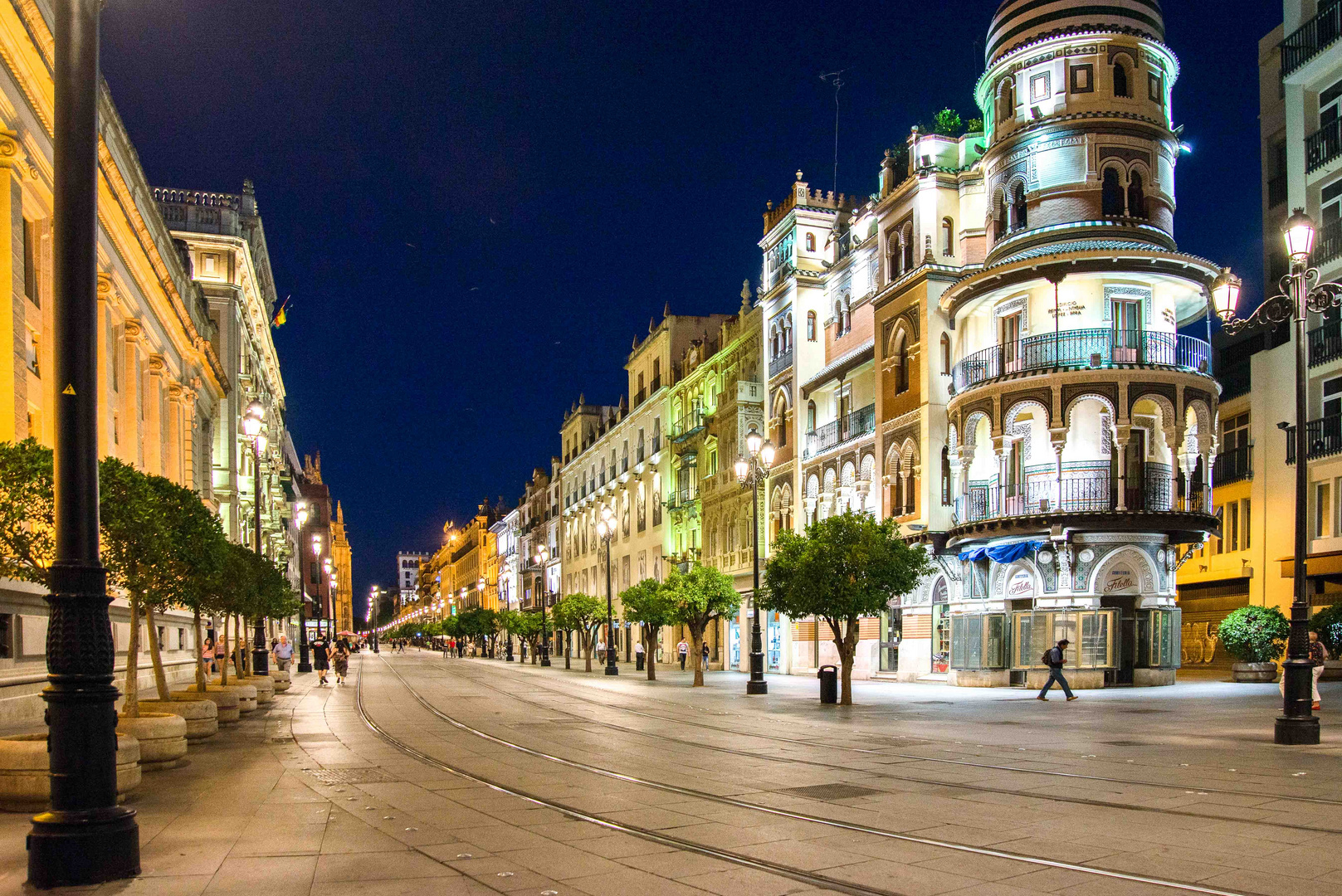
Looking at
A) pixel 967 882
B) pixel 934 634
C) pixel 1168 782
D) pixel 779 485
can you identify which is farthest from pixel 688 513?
pixel 967 882

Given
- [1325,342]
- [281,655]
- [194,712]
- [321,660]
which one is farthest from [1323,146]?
[281,655]

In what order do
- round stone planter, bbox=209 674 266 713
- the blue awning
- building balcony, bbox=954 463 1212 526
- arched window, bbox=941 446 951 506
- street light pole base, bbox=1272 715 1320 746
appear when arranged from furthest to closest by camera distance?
arched window, bbox=941 446 951 506 < the blue awning < building balcony, bbox=954 463 1212 526 < round stone planter, bbox=209 674 266 713 < street light pole base, bbox=1272 715 1320 746

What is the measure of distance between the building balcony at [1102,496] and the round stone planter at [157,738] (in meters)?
25.2

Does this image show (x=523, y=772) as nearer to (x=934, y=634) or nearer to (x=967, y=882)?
(x=967, y=882)

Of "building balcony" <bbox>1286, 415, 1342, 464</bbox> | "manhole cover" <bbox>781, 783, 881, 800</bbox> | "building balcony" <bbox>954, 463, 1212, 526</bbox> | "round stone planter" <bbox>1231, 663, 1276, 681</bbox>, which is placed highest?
"building balcony" <bbox>1286, 415, 1342, 464</bbox>

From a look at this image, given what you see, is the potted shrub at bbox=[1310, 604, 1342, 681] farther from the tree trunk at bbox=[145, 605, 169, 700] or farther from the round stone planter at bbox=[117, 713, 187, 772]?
the round stone planter at bbox=[117, 713, 187, 772]

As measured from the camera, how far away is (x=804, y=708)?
27.3 m

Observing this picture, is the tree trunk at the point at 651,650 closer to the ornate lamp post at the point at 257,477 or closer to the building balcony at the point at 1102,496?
the ornate lamp post at the point at 257,477

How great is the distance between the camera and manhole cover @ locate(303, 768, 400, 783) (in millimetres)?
14305

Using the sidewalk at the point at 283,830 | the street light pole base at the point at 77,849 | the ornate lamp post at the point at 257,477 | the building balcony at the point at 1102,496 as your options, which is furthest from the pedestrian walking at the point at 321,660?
the street light pole base at the point at 77,849

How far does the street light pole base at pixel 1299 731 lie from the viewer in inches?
682

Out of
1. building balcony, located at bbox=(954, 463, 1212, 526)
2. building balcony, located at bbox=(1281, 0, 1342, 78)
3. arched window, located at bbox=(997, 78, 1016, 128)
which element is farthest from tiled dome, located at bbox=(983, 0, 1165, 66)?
building balcony, located at bbox=(954, 463, 1212, 526)

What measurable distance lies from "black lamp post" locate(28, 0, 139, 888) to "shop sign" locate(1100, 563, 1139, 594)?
3063 cm

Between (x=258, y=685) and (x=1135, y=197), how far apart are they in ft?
Answer: 95.0
